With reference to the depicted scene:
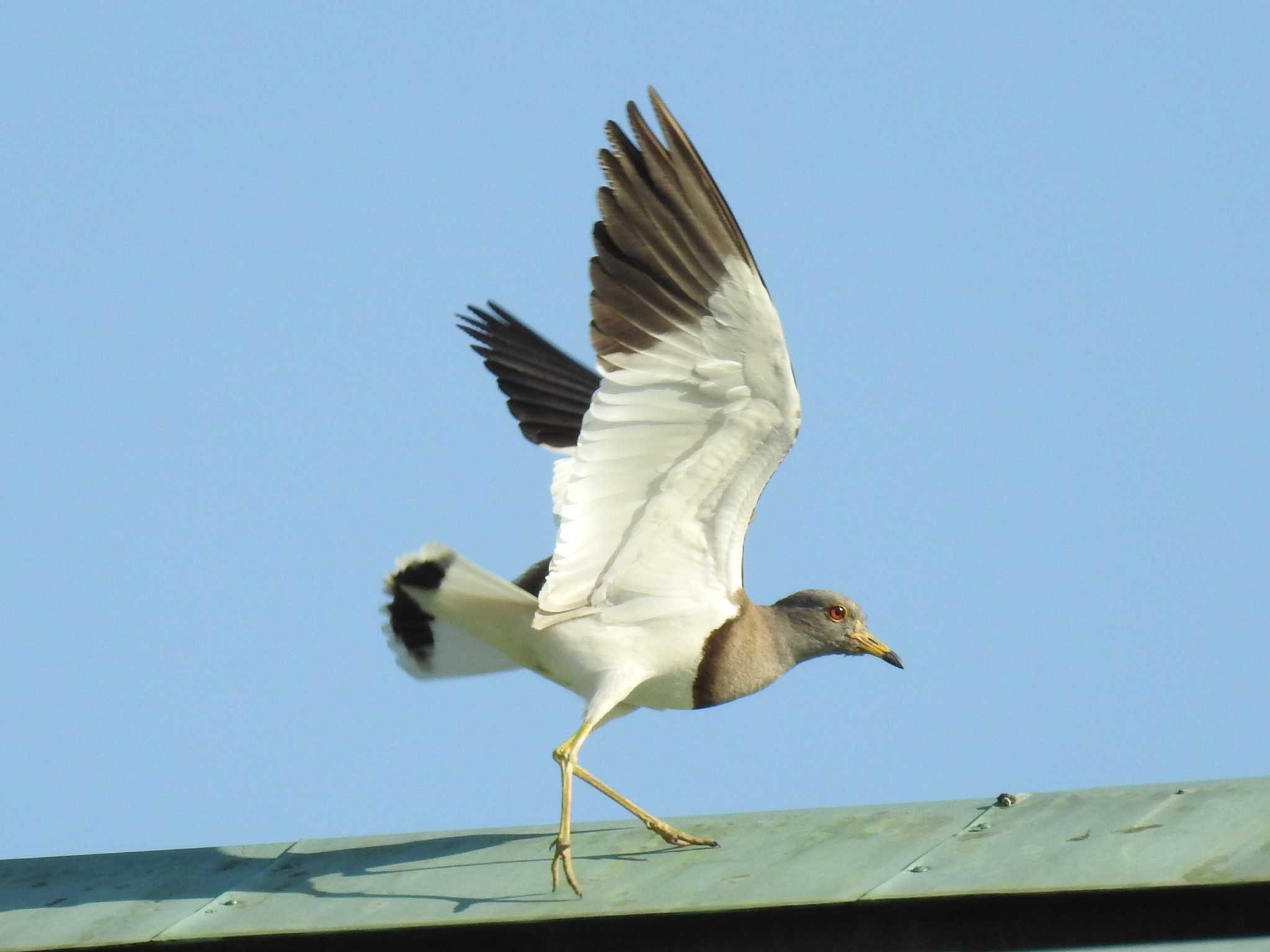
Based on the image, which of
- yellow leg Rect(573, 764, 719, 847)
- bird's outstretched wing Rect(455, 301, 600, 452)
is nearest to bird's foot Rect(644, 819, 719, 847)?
yellow leg Rect(573, 764, 719, 847)

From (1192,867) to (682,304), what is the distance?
9.48 ft

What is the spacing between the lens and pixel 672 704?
352 inches

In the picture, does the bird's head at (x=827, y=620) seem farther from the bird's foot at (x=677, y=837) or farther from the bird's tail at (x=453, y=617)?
the bird's foot at (x=677, y=837)

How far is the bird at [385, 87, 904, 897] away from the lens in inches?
305

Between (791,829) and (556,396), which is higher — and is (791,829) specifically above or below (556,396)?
below

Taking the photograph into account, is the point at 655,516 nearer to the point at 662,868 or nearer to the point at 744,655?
the point at 744,655

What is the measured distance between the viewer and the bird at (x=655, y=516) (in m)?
7.74

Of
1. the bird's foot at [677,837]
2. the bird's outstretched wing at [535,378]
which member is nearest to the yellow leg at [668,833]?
the bird's foot at [677,837]

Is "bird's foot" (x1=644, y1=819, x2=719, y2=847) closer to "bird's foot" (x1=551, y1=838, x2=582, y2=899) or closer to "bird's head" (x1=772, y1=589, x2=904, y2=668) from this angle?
"bird's foot" (x1=551, y1=838, x2=582, y2=899)

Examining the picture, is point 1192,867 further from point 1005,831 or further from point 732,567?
point 732,567

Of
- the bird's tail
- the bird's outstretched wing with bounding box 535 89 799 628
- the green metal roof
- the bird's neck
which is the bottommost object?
the green metal roof

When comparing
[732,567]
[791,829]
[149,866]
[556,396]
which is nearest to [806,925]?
[791,829]

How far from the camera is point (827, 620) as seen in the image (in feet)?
31.1

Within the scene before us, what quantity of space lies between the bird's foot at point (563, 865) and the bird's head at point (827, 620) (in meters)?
2.31
